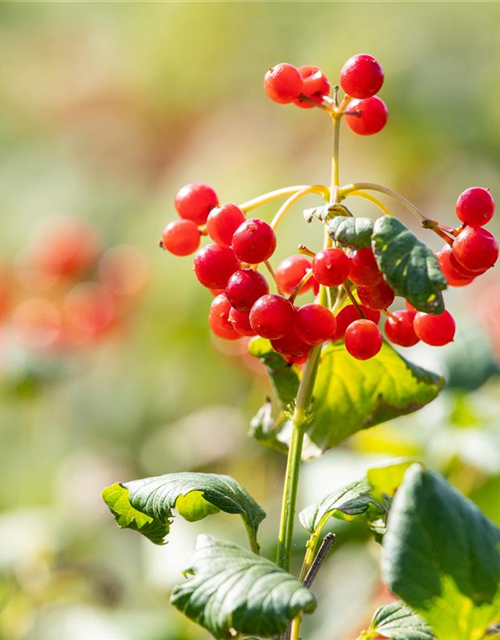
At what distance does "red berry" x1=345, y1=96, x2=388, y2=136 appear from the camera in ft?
2.23

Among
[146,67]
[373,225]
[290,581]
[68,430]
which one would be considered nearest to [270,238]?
[373,225]

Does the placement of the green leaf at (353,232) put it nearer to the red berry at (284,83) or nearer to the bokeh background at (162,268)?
the red berry at (284,83)

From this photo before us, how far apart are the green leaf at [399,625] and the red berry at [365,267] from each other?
24 centimetres

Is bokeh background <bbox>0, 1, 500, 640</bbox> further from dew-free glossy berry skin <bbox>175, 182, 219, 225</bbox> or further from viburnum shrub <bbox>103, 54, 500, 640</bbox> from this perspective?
dew-free glossy berry skin <bbox>175, 182, 219, 225</bbox>

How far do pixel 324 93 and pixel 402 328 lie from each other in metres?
0.19

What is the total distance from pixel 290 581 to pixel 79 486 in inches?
63.9

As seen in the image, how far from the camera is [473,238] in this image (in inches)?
23.3

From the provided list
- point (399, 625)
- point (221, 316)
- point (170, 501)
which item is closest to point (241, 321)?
point (221, 316)

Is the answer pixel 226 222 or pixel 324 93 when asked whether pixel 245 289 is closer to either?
pixel 226 222

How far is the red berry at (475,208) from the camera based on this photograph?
1.97ft

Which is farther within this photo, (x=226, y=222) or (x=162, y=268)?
(x=162, y=268)

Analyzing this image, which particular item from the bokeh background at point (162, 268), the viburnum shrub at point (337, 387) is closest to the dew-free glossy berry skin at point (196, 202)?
the viburnum shrub at point (337, 387)

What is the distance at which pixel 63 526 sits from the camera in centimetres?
165

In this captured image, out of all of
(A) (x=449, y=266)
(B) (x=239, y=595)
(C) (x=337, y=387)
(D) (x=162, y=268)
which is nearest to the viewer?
(B) (x=239, y=595)
